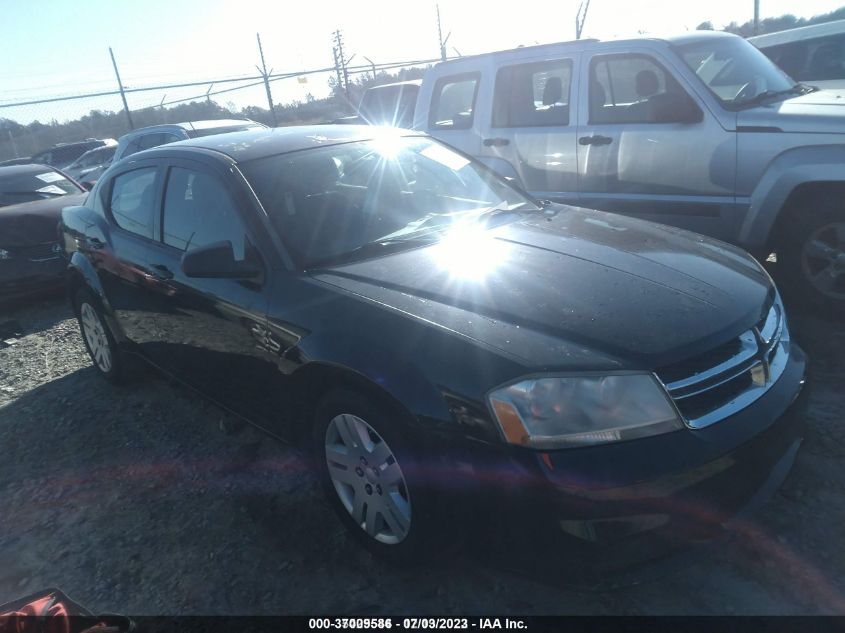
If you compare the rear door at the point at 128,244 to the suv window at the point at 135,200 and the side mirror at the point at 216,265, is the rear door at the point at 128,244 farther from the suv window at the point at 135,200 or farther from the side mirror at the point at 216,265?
the side mirror at the point at 216,265

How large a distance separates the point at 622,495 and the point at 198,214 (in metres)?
2.50

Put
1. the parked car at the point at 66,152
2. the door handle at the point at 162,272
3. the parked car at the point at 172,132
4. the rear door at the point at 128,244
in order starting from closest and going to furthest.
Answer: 1. the door handle at the point at 162,272
2. the rear door at the point at 128,244
3. the parked car at the point at 172,132
4. the parked car at the point at 66,152

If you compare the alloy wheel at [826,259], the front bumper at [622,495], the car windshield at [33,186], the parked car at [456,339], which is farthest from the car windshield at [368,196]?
the car windshield at [33,186]

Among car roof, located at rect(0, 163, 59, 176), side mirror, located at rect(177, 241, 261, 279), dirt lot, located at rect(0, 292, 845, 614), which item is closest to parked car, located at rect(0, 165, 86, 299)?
car roof, located at rect(0, 163, 59, 176)

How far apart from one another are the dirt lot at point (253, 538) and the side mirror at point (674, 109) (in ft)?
5.48

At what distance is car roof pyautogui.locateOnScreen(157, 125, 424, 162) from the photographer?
3.43 m

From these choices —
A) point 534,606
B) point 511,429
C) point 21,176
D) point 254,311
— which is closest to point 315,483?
point 254,311

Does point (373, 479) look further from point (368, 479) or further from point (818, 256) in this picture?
point (818, 256)

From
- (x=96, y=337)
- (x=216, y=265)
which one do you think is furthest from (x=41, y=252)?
(x=216, y=265)

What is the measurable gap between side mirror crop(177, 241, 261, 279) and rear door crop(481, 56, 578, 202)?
143 inches

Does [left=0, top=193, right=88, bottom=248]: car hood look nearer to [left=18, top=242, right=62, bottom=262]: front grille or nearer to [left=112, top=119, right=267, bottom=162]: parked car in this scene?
[left=18, top=242, right=62, bottom=262]: front grille

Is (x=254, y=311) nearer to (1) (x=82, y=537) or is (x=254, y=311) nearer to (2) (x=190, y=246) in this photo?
(2) (x=190, y=246)

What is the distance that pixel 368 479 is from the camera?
2562 millimetres

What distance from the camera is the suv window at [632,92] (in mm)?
5035
